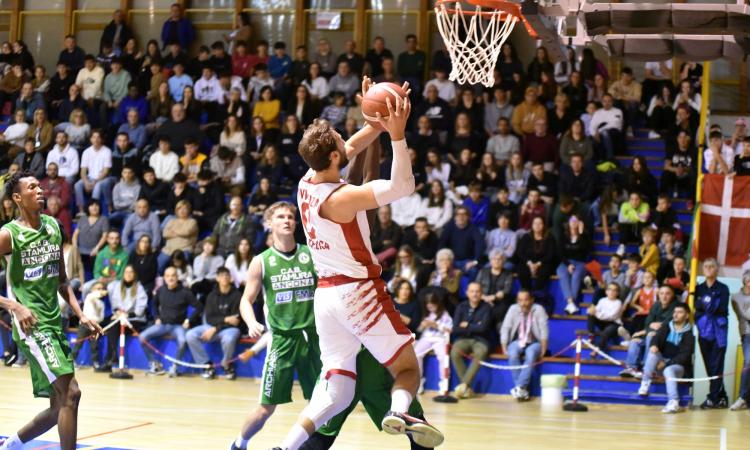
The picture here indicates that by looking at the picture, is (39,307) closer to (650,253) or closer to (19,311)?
(19,311)

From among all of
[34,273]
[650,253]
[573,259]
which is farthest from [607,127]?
[34,273]

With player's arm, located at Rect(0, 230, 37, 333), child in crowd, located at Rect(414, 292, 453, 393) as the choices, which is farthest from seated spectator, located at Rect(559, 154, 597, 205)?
player's arm, located at Rect(0, 230, 37, 333)

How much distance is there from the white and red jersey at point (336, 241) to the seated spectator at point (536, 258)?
925cm

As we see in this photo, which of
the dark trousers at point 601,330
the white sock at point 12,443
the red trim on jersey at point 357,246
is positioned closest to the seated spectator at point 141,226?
the dark trousers at point 601,330

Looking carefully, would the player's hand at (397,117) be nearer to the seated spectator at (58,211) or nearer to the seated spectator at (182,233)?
the seated spectator at (182,233)

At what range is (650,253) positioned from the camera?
15.1 m

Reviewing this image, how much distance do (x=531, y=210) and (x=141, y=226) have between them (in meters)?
6.24

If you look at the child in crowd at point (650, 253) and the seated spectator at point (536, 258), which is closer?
the child in crowd at point (650, 253)

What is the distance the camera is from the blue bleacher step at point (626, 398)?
13.8 metres

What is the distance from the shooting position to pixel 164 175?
1873cm

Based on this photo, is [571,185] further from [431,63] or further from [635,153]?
[431,63]

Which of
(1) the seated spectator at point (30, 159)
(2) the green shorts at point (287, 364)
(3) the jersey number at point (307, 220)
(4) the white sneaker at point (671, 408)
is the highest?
(3) the jersey number at point (307, 220)

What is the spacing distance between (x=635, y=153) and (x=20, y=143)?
11.2 m

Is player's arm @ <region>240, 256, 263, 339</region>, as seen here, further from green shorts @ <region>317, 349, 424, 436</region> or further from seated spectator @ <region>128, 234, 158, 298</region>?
seated spectator @ <region>128, 234, 158, 298</region>
